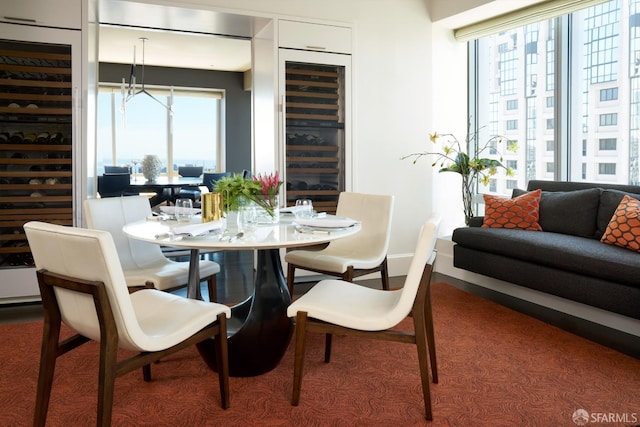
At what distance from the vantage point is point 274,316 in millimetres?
2602

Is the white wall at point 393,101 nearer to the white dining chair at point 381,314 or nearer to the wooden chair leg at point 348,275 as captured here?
the wooden chair leg at point 348,275

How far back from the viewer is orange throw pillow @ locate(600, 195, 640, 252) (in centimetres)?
321

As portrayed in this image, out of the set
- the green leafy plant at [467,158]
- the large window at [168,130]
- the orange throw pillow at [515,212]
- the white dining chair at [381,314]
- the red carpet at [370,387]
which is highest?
the large window at [168,130]

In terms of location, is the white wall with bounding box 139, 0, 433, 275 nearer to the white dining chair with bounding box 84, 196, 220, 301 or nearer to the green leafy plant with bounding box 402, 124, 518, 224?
the green leafy plant with bounding box 402, 124, 518, 224

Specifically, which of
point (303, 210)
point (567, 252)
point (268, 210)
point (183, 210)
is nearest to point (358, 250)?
point (303, 210)

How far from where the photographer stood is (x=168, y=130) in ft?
33.5

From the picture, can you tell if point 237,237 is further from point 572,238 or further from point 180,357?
point 572,238

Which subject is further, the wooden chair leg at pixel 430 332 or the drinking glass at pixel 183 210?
the drinking glass at pixel 183 210

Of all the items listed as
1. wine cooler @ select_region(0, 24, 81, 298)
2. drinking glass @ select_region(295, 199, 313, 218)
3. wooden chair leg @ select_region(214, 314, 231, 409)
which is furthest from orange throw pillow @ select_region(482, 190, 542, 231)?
wine cooler @ select_region(0, 24, 81, 298)

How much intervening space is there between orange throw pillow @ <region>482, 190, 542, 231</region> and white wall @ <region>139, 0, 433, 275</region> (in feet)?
2.86

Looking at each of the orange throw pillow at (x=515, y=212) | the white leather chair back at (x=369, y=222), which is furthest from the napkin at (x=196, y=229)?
the orange throw pillow at (x=515, y=212)

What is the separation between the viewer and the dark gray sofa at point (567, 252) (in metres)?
3.01

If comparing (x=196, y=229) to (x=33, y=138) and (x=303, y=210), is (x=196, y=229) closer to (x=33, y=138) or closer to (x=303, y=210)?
(x=303, y=210)

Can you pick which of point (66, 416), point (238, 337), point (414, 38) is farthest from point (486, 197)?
point (66, 416)
